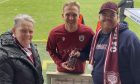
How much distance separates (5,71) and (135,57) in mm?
1444

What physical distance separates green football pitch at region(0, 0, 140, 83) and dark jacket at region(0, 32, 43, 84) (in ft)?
16.1

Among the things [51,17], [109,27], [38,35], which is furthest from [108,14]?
[51,17]

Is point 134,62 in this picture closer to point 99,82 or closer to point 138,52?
point 138,52

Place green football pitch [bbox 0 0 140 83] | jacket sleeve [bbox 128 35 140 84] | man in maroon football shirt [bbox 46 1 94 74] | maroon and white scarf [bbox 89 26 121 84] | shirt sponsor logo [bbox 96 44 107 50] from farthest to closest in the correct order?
green football pitch [bbox 0 0 140 83] → man in maroon football shirt [bbox 46 1 94 74] → shirt sponsor logo [bbox 96 44 107 50] → maroon and white scarf [bbox 89 26 121 84] → jacket sleeve [bbox 128 35 140 84]

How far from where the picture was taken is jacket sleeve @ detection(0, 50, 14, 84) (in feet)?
13.1

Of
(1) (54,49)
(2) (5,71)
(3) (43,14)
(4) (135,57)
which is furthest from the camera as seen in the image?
(3) (43,14)

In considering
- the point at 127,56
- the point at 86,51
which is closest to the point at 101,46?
the point at 127,56

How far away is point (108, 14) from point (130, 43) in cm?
45

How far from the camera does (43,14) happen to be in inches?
720

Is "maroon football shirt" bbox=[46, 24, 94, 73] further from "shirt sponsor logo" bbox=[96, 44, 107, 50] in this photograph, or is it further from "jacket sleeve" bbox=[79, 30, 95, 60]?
"shirt sponsor logo" bbox=[96, 44, 107, 50]

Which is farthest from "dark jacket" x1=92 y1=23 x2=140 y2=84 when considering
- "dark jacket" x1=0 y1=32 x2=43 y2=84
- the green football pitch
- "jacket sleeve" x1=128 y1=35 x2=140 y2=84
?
the green football pitch

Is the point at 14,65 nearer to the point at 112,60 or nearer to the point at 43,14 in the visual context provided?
the point at 112,60

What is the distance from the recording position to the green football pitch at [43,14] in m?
13.0

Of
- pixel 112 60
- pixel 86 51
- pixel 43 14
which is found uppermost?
pixel 112 60
